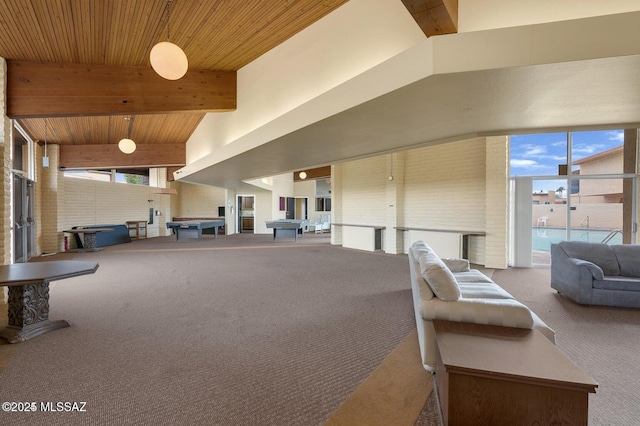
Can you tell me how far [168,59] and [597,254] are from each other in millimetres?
6316

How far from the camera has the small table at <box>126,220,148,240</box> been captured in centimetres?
1236

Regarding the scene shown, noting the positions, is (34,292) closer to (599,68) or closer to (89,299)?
(89,299)

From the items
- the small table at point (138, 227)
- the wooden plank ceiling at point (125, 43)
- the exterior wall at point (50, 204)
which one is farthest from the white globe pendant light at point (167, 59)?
the small table at point (138, 227)

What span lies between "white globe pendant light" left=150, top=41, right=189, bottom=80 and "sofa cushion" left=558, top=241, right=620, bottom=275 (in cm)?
593

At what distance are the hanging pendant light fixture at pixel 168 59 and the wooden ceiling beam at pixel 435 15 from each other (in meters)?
2.36

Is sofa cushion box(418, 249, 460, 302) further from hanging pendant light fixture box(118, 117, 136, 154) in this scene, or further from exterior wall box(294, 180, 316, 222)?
exterior wall box(294, 180, 316, 222)

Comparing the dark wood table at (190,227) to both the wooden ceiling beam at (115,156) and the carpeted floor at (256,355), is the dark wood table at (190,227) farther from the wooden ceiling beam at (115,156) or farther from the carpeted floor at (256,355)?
the carpeted floor at (256,355)

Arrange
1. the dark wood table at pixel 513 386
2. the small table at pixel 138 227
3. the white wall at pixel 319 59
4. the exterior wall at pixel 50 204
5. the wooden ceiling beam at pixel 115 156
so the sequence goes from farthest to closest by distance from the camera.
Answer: the small table at pixel 138 227, the wooden ceiling beam at pixel 115 156, the exterior wall at pixel 50 204, the white wall at pixel 319 59, the dark wood table at pixel 513 386

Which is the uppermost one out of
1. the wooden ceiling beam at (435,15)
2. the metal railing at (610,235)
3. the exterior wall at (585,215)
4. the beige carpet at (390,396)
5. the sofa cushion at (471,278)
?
the wooden ceiling beam at (435,15)

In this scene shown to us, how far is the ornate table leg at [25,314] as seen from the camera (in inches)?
119

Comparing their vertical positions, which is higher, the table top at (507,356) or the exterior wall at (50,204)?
the exterior wall at (50,204)

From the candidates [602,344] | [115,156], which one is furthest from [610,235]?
[115,156]

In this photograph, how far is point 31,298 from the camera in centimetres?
315

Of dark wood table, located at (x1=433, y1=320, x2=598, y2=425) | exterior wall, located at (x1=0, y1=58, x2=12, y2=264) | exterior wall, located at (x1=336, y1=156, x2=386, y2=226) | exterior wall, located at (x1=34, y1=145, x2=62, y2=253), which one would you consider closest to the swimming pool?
exterior wall, located at (x1=336, y1=156, x2=386, y2=226)
